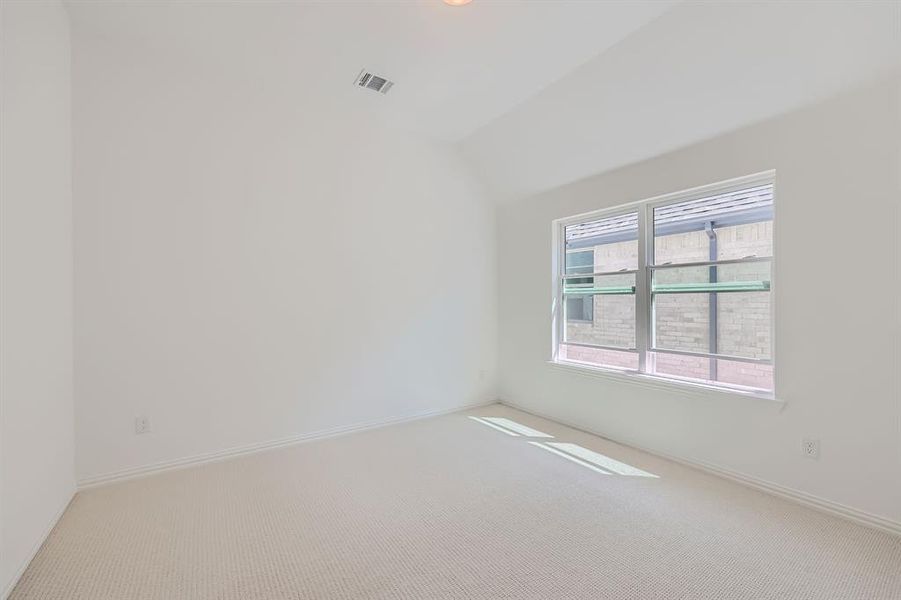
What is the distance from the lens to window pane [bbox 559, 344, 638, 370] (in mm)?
3357

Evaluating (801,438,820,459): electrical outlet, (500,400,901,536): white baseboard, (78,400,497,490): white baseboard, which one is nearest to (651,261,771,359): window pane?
(801,438,820,459): electrical outlet

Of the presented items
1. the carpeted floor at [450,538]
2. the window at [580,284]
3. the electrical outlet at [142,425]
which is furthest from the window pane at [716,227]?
the electrical outlet at [142,425]

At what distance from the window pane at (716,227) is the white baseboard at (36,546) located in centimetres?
421

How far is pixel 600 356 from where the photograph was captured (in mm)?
3633

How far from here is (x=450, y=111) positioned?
3.44 m

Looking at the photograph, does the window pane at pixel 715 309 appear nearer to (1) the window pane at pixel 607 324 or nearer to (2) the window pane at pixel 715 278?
(2) the window pane at pixel 715 278

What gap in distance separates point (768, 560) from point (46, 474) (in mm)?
3588

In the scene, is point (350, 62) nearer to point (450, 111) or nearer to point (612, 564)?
point (450, 111)

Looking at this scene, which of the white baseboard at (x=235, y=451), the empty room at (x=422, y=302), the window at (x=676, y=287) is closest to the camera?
the empty room at (x=422, y=302)

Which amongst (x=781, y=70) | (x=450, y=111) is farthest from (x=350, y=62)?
(x=781, y=70)

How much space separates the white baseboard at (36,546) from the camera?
1562mm

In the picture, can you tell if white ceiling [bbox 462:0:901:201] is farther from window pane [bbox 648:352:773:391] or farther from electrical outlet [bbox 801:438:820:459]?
electrical outlet [bbox 801:438:820:459]

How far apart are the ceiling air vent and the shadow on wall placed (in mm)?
3157

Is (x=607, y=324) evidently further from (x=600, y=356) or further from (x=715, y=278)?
(x=715, y=278)
